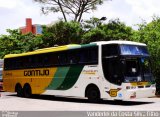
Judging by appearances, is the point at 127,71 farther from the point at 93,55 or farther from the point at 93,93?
the point at 93,93

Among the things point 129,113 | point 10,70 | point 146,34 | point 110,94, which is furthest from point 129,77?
point 10,70

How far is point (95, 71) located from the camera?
64.0 feet

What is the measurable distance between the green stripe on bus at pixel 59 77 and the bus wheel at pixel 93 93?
2.03m

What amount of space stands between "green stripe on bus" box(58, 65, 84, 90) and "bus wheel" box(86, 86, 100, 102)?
3.65 feet

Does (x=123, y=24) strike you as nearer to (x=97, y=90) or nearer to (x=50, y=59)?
(x=50, y=59)

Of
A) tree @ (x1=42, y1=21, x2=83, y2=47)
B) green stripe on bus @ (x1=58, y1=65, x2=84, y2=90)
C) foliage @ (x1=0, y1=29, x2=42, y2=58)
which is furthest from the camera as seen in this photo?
foliage @ (x1=0, y1=29, x2=42, y2=58)

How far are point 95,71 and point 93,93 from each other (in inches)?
46.2

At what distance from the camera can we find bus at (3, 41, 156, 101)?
1829 cm

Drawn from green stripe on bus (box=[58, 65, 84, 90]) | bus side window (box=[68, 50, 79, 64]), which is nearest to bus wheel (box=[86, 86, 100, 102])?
green stripe on bus (box=[58, 65, 84, 90])

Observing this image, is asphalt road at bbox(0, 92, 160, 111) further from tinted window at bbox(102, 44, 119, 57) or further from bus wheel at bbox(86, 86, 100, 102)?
tinted window at bbox(102, 44, 119, 57)

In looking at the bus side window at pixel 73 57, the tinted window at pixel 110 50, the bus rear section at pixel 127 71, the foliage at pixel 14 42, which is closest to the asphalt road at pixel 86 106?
the bus rear section at pixel 127 71

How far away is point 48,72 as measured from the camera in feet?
75.9

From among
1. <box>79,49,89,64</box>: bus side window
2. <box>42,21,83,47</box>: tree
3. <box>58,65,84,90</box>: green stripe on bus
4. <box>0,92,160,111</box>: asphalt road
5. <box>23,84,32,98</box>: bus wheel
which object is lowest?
<box>0,92,160,111</box>: asphalt road

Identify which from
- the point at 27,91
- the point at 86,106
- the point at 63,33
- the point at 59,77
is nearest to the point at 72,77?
the point at 59,77
